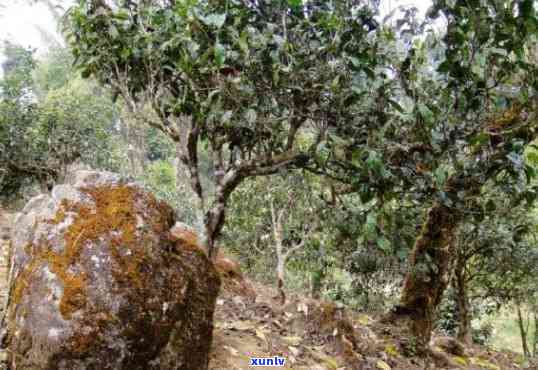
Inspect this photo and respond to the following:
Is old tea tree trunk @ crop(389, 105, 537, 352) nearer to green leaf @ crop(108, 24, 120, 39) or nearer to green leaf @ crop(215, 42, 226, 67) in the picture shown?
green leaf @ crop(215, 42, 226, 67)

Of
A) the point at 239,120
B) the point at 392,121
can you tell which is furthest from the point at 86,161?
the point at 392,121

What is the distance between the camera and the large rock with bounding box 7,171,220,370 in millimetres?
A: 2428

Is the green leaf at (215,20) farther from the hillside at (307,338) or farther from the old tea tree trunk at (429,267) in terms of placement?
the old tea tree trunk at (429,267)

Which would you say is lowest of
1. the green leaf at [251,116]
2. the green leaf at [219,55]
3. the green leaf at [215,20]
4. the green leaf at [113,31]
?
the green leaf at [251,116]

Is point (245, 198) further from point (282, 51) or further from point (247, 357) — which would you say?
point (282, 51)

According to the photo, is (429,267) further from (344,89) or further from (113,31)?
(113,31)

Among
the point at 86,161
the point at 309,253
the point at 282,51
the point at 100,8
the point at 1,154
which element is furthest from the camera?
the point at 86,161

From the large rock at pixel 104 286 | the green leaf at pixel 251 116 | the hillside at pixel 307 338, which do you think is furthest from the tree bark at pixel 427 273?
the large rock at pixel 104 286

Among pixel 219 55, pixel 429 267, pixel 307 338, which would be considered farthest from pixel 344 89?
pixel 429 267

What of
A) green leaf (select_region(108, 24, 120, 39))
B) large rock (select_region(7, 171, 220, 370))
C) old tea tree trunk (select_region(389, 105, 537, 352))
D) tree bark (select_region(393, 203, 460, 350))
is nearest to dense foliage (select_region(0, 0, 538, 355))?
Answer: green leaf (select_region(108, 24, 120, 39))

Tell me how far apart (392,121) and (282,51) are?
0.81 m

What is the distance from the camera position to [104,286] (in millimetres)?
2533

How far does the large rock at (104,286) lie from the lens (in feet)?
7.97

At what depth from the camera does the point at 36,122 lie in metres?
10.1
